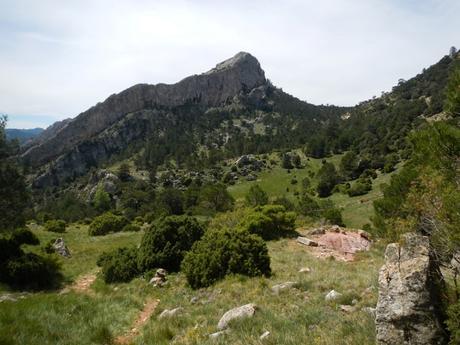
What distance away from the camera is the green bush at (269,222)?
26.0m

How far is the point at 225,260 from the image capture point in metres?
15.7

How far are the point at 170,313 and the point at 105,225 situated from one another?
96.3 feet

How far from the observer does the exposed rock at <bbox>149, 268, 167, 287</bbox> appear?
16328 mm

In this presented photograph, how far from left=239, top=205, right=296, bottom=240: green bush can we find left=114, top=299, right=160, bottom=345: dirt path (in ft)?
40.3

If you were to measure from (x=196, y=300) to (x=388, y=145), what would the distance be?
293ft

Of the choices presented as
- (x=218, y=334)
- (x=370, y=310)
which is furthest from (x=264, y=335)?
(x=370, y=310)

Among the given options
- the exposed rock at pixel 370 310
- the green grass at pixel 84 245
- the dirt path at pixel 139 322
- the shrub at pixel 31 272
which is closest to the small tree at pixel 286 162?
the green grass at pixel 84 245

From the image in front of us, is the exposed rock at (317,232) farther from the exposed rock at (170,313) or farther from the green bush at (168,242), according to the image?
the exposed rock at (170,313)

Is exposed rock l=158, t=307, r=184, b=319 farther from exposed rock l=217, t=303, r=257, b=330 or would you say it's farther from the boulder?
the boulder

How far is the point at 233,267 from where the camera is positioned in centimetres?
1526

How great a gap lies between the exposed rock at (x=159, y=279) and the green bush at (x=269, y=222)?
9441 millimetres

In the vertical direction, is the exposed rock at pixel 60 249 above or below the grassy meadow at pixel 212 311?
below

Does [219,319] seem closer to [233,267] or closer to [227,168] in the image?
[233,267]

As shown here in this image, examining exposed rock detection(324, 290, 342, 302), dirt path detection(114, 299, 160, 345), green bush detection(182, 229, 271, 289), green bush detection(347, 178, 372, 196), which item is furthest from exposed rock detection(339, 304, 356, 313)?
green bush detection(347, 178, 372, 196)
